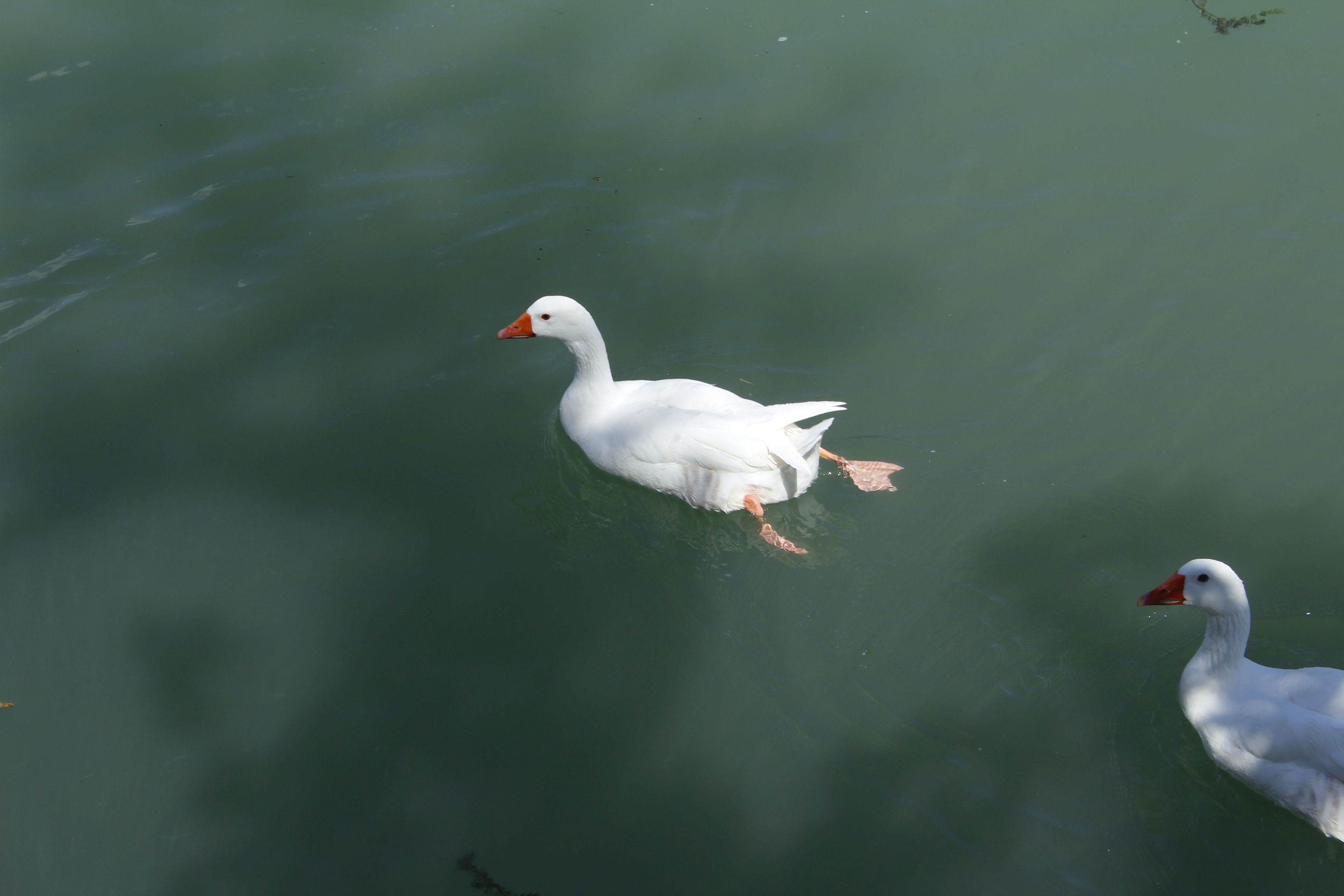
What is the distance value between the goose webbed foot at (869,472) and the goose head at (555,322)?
148 centimetres

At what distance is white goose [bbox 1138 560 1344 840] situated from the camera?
12.6 ft

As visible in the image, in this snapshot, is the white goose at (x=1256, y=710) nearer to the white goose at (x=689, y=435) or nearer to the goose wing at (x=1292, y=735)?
the goose wing at (x=1292, y=735)

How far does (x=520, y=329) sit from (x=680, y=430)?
111 centimetres

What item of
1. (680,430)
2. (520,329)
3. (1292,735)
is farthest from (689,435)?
(1292,735)

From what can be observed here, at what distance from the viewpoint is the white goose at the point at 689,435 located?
198 inches

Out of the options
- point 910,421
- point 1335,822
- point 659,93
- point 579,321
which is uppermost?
point 659,93

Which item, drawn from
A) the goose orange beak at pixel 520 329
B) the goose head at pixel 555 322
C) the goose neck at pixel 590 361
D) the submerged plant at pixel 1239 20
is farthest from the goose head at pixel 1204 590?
the submerged plant at pixel 1239 20

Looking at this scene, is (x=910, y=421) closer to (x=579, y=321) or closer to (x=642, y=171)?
(x=579, y=321)

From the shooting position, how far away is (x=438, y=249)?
691 cm

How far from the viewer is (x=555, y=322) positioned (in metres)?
5.36

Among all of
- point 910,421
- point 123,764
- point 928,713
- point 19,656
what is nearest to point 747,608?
point 928,713

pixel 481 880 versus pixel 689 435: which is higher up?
pixel 689 435

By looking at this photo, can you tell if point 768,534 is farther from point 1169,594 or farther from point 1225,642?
point 1225,642

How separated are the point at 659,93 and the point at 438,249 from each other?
2.41m
